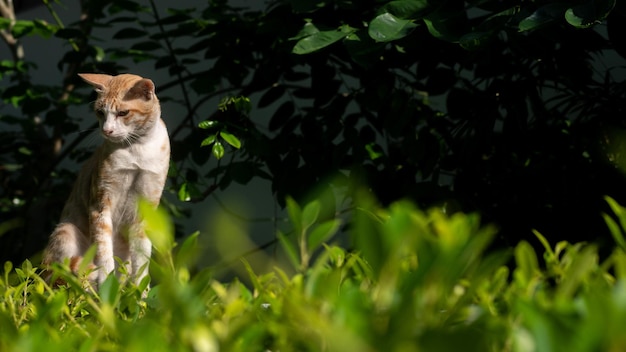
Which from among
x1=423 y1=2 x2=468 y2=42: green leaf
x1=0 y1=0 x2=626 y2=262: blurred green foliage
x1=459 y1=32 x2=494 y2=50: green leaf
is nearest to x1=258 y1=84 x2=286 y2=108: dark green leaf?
x1=0 y1=0 x2=626 y2=262: blurred green foliage

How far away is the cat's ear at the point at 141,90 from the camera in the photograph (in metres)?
1.61

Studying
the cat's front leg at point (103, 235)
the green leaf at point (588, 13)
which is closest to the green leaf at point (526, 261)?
the green leaf at point (588, 13)

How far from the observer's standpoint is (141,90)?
1.61 m

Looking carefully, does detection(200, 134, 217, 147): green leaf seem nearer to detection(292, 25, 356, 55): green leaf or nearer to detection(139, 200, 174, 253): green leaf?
detection(292, 25, 356, 55): green leaf

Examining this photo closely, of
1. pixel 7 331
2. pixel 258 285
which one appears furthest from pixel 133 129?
pixel 7 331

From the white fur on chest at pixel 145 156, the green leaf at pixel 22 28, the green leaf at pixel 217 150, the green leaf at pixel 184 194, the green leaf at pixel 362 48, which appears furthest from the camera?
the green leaf at pixel 22 28

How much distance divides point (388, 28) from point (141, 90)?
0.57m

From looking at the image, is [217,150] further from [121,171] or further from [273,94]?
[273,94]

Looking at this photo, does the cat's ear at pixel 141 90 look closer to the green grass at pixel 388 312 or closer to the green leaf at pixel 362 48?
the green leaf at pixel 362 48

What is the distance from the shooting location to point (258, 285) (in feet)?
1.52

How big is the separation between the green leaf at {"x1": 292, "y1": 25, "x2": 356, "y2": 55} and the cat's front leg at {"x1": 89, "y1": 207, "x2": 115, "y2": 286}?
56cm

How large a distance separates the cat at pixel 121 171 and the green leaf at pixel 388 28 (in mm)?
530

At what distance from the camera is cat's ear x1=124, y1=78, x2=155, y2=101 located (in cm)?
161

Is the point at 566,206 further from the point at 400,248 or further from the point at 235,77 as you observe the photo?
the point at 400,248
